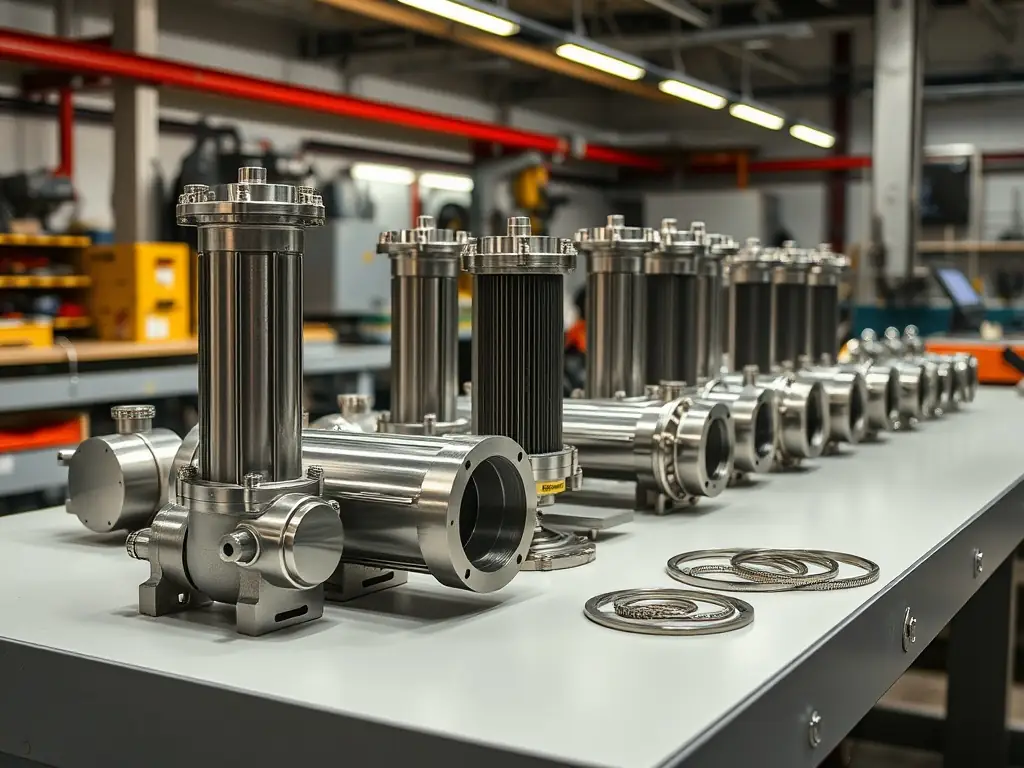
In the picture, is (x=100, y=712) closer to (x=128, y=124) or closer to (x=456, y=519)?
(x=456, y=519)

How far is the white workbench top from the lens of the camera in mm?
789

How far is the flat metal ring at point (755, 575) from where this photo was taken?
1.15 meters

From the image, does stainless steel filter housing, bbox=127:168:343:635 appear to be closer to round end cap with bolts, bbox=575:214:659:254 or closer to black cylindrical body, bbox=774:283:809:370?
round end cap with bolts, bbox=575:214:659:254

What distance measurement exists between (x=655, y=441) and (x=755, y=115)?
19.8 feet

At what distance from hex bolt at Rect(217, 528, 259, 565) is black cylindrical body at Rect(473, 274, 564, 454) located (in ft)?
1.34

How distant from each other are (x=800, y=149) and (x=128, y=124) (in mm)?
7151

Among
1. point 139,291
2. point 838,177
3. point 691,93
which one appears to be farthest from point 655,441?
point 838,177

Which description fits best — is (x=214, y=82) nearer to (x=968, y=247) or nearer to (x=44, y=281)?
(x=44, y=281)

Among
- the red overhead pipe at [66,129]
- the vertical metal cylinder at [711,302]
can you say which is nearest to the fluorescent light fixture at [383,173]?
the red overhead pipe at [66,129]

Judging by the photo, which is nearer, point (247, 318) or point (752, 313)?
point (247, 318)

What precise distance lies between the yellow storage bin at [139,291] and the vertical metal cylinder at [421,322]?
3.62 meters

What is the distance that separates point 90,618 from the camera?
1.04m

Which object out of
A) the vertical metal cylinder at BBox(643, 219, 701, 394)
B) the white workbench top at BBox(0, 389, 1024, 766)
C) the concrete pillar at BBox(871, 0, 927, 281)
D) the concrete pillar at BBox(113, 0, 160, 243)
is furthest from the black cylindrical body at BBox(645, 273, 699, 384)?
the concrete pillar at BBox(871, 0, 927, 281)

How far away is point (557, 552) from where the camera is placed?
1265mm
